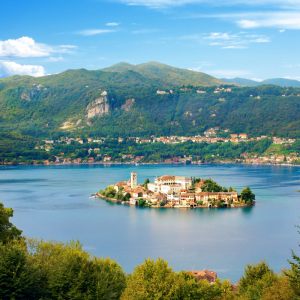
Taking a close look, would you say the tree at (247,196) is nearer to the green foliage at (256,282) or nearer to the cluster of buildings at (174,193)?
the cluster of buildings at (174,193)

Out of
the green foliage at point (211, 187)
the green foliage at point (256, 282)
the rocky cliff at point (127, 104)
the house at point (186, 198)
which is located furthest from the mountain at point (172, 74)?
the green foliage at point (256, 282)

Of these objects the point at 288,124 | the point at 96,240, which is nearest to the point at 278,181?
the point at 96,240

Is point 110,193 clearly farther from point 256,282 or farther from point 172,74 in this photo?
point 172,74

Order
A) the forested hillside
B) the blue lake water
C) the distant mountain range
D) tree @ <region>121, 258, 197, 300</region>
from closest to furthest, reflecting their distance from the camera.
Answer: tree @ <region>121, 258, 197, 300</region> < the blue lake water < the forested hillside < the distant mountain range

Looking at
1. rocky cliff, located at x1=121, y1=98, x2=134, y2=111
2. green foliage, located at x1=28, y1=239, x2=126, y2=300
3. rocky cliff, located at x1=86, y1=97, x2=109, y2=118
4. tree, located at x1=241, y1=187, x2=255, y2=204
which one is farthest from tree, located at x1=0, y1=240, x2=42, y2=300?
rocky cliff, located at x1=121, y1=98, x2=134, y2=111

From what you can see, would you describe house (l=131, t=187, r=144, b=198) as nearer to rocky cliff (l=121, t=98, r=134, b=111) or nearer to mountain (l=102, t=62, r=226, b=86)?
rocky cliff (l=121, t=98, r=134, b=111)

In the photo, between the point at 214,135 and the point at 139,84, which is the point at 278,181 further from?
the point at 139,84
